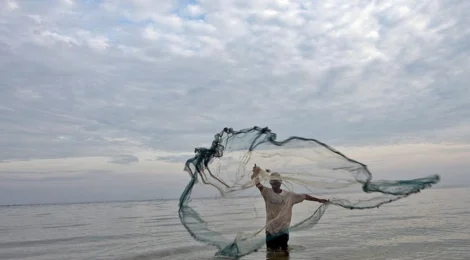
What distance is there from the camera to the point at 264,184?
9.55 metres

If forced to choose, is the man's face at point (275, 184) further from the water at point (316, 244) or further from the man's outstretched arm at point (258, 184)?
the water at point (316, 244)

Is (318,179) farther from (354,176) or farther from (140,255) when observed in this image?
(140,255)

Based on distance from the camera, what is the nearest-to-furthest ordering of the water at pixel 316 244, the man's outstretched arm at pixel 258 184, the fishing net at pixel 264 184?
1. the fishing net at pixel 264 184
2. the man's outstretched arm at pixel 258 184
3. the water at pixel 316 244

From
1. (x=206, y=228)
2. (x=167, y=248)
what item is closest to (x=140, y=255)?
(x=167, y=248)

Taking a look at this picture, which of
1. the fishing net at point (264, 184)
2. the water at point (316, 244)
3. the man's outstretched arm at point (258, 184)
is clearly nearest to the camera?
the fishing net at point (264, 184)

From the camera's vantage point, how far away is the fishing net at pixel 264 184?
9.05 meters

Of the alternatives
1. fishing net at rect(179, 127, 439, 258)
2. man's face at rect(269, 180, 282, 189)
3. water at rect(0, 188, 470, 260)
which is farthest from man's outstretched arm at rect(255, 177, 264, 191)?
water at rect(0, 188, 470, 260)

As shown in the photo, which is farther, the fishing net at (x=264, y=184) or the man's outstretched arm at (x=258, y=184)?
the man's outstretched arm at (x=258, y=184)

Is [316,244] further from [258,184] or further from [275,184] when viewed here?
[258,184]

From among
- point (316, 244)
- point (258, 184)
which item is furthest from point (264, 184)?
point (316, 244)

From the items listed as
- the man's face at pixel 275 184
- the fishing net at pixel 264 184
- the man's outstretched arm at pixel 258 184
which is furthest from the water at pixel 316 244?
the man's face at pixel 275 184

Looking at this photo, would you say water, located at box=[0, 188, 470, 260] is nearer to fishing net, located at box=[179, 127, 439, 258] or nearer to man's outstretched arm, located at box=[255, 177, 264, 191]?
fishing net, located at box=[179, 127, 439, 258]

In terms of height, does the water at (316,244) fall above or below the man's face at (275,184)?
below

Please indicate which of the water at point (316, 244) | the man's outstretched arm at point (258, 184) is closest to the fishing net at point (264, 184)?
the man's outstretched arm at point (258, 184)
